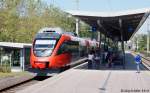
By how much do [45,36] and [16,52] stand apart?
6737 millimetres

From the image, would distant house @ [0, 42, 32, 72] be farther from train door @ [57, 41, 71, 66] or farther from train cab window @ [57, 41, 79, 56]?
train door @ [57, 41, 71, 66]

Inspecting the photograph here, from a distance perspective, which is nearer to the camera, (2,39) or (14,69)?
(14,69)

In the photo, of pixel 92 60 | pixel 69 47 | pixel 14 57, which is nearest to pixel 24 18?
pixel 14 57

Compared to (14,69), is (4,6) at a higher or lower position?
higher

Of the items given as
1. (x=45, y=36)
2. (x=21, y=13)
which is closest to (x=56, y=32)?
(x=45, y=36)

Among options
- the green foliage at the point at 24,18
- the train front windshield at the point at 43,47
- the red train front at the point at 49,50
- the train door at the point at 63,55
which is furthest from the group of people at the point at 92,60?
the green foliage at the point at 24,18

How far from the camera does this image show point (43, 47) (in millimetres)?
30375

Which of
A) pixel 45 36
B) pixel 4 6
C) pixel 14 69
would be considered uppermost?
pixel 4 6

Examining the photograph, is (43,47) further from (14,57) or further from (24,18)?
(24,18)

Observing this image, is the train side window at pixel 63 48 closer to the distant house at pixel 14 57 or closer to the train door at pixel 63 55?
the train door at pixel 63 55

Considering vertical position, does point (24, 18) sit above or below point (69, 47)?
above

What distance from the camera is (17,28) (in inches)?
2135

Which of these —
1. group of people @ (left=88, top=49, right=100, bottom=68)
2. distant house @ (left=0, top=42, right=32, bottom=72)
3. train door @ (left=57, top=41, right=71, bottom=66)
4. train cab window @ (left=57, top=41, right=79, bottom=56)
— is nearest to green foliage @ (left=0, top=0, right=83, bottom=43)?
distant house @ (left=0, top=42, right=32, bottom=72)

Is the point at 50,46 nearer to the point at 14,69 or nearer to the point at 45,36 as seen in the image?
the point at 45,36
